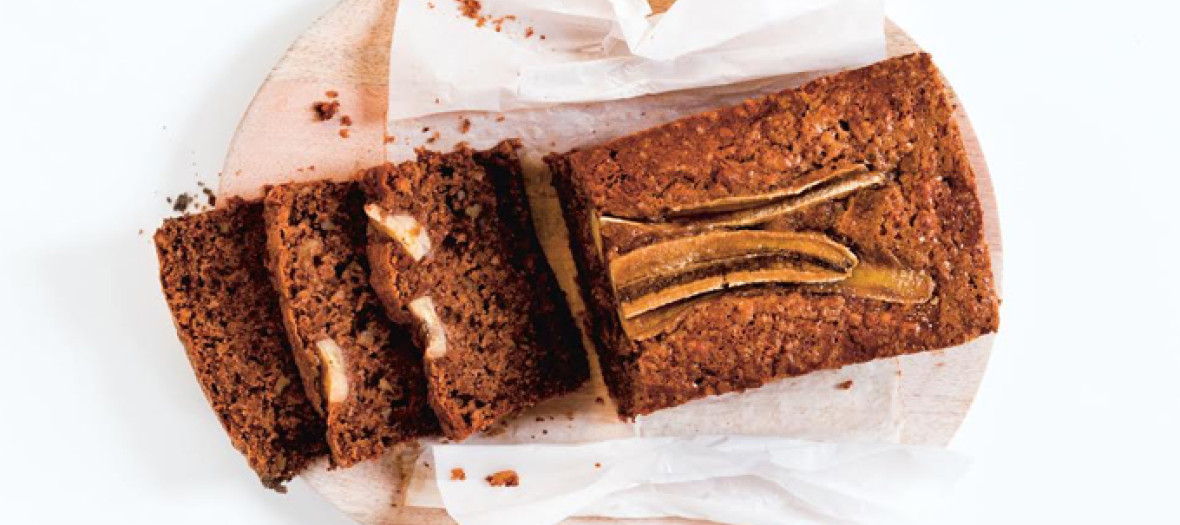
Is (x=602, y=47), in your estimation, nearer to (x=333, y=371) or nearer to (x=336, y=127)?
(x=336, y=127)

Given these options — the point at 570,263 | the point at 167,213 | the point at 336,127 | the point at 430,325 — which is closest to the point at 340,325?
the point at 430,325

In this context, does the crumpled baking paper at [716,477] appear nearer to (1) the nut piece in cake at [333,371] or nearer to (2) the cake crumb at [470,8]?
(1) the nut piece in cake at [333,371]

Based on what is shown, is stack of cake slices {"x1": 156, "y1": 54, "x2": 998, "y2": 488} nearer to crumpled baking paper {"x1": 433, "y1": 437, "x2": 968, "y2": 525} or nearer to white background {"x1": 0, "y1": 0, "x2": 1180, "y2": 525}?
crumpled baking paper {"x1": 433, "y1": 437, "x2": 968, "y2": 525}

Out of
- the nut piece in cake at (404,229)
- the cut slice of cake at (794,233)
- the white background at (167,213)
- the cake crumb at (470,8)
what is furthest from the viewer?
the white background at (167,213)

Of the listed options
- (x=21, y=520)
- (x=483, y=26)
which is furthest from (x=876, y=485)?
(x=21, y=520)

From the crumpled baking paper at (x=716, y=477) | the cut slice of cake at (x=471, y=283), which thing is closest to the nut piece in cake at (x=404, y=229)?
the cut slice of cake at (x=471, y=283)

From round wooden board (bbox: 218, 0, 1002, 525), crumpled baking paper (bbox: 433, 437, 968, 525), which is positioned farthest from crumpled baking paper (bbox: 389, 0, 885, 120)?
crumpled baking paper (bbox: 433, 437, 968, 525)
